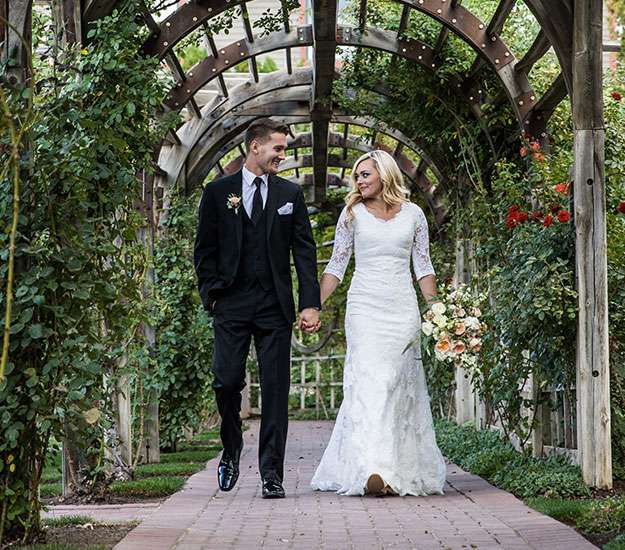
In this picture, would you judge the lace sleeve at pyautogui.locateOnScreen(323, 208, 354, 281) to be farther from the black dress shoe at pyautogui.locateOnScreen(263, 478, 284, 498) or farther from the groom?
the black dress shoe at pyautogui.locateOnScreen(263, 478, 284, 498)

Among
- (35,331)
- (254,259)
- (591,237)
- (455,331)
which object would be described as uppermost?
(591,237)

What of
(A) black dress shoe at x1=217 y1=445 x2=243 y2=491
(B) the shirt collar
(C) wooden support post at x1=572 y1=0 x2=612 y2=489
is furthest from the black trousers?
(C) wooden support post at x1=572 y1=0 x2=612 y2=489

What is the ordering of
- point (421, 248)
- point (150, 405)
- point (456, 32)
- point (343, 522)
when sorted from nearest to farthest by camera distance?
1. point (343, 522)
2. point (421, 248)
3. point (456, 32)
4. point (150, 405)

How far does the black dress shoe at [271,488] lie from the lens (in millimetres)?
6141

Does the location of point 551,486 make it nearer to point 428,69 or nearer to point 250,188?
point 250,188

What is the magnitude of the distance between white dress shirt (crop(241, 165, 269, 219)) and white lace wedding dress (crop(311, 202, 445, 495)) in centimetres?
96

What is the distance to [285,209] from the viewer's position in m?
6.16

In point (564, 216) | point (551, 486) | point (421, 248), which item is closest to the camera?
point (551, 486)

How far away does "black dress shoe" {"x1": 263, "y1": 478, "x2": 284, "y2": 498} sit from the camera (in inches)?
242

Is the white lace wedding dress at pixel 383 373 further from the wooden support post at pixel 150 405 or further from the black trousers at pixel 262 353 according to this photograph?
the wooden support post at pixel 150 405

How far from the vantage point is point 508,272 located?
758cm

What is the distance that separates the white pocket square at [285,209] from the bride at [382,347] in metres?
0.75

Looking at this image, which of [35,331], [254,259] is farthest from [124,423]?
[35,331]

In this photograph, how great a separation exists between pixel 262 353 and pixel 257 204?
0.79m
